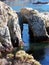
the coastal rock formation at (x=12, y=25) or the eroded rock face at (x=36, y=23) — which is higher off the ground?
the coastal rock formation at (x=12, y=25)

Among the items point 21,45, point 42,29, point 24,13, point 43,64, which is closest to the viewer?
point 43,64

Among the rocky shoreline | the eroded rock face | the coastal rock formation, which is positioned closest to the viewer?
the rocky shoreline

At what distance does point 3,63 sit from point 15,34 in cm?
2386

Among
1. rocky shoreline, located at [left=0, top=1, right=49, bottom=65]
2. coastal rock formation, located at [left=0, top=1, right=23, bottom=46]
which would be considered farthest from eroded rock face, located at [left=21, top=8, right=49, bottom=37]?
coastal rock formation, located at [left=0, top=1, right=23, bottom=46]

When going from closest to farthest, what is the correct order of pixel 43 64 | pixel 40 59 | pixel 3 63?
pixel 3 63, pixel 43 64, pixel 40 59

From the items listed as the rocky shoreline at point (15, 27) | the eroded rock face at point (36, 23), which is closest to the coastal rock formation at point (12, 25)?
the rocky shoreline at point (15, 27)

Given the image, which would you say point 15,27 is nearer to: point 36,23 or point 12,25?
point 12,25

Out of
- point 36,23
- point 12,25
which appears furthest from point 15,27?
point 36,23

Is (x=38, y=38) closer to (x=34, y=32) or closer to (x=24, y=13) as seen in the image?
(x=34, y=32)

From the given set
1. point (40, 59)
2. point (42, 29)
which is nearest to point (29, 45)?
point (42, 29)

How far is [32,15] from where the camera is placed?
58.2m

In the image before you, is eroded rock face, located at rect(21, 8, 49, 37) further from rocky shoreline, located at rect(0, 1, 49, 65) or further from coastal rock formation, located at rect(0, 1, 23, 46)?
coastal rock formation, located at rect(0, 1, 23, 46)

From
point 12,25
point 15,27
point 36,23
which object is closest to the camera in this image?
point 12,25

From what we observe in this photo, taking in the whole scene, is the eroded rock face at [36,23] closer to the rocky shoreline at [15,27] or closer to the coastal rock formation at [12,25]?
the rocky shoreline at [15,27]
